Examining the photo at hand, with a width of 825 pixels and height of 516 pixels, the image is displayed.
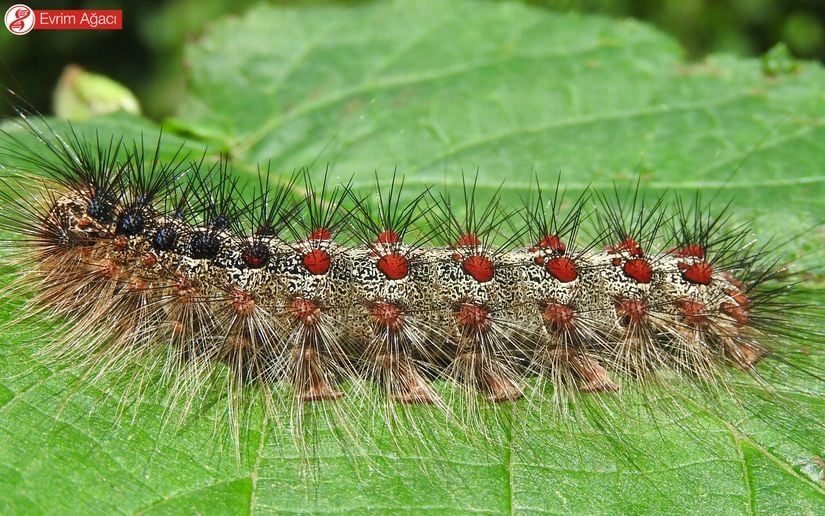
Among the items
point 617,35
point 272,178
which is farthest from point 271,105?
point 617,35

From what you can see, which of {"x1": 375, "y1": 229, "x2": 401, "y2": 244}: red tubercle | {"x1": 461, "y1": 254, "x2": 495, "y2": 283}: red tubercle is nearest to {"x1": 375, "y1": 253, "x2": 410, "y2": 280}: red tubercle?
{"x1": 375, "y1": 229, "x2": 401, "y2": 244}: red tubercle

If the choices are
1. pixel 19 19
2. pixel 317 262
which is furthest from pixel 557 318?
pixel 19 19

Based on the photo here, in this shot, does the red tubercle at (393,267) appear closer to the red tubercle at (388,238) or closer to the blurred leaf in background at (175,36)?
the red tubercle at (388,238)

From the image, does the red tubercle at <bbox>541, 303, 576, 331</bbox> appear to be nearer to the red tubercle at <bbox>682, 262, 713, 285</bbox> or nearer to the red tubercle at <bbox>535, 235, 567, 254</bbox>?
the red tubercle at <bbox>535, 235, 567, 254</bbox>

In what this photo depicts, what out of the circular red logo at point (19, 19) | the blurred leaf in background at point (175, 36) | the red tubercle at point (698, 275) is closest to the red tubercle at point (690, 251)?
the red tubercle at point (698, 275)

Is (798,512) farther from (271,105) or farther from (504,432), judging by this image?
(271,105)
